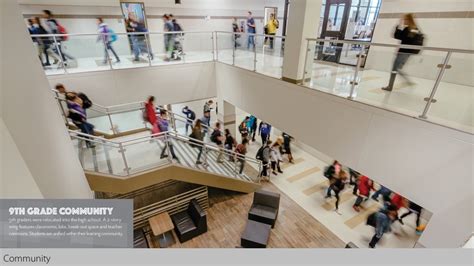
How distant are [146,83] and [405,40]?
7.11m

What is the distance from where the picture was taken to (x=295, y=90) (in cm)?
515

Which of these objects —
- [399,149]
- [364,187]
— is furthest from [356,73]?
[364,187]

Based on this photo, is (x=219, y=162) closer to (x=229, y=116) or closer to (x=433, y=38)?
(x=229, y=116)

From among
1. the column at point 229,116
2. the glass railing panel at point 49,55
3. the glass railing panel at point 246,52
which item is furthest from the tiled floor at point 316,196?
the glass railing panel at point 246,52

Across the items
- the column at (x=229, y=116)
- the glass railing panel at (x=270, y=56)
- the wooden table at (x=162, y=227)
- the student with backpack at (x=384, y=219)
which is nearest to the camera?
the student with backpack at (x=384, y=219)

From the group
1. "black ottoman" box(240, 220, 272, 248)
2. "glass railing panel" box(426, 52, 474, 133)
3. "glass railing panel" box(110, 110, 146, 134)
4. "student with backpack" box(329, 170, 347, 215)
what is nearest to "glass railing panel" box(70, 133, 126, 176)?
"glass railing panel" box(110, 110, 146, 134)

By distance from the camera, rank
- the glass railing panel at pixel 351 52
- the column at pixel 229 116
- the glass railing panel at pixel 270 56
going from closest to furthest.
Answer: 1. the glass railing panel at pixel 351 52
2. the glass railing panel at pixel 270 56
3. the column at pixel 229 116

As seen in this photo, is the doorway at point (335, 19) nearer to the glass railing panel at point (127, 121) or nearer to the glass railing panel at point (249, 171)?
the glass railing panel at point (249, 171)

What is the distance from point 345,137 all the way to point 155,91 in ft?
20.6

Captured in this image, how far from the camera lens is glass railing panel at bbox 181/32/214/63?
769 cm

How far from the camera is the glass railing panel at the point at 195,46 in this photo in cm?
769

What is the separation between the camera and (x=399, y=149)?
142 inches

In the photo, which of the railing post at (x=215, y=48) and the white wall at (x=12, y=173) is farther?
the railing post at (x=215, y=48)

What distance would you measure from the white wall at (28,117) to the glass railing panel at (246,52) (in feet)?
16.7
